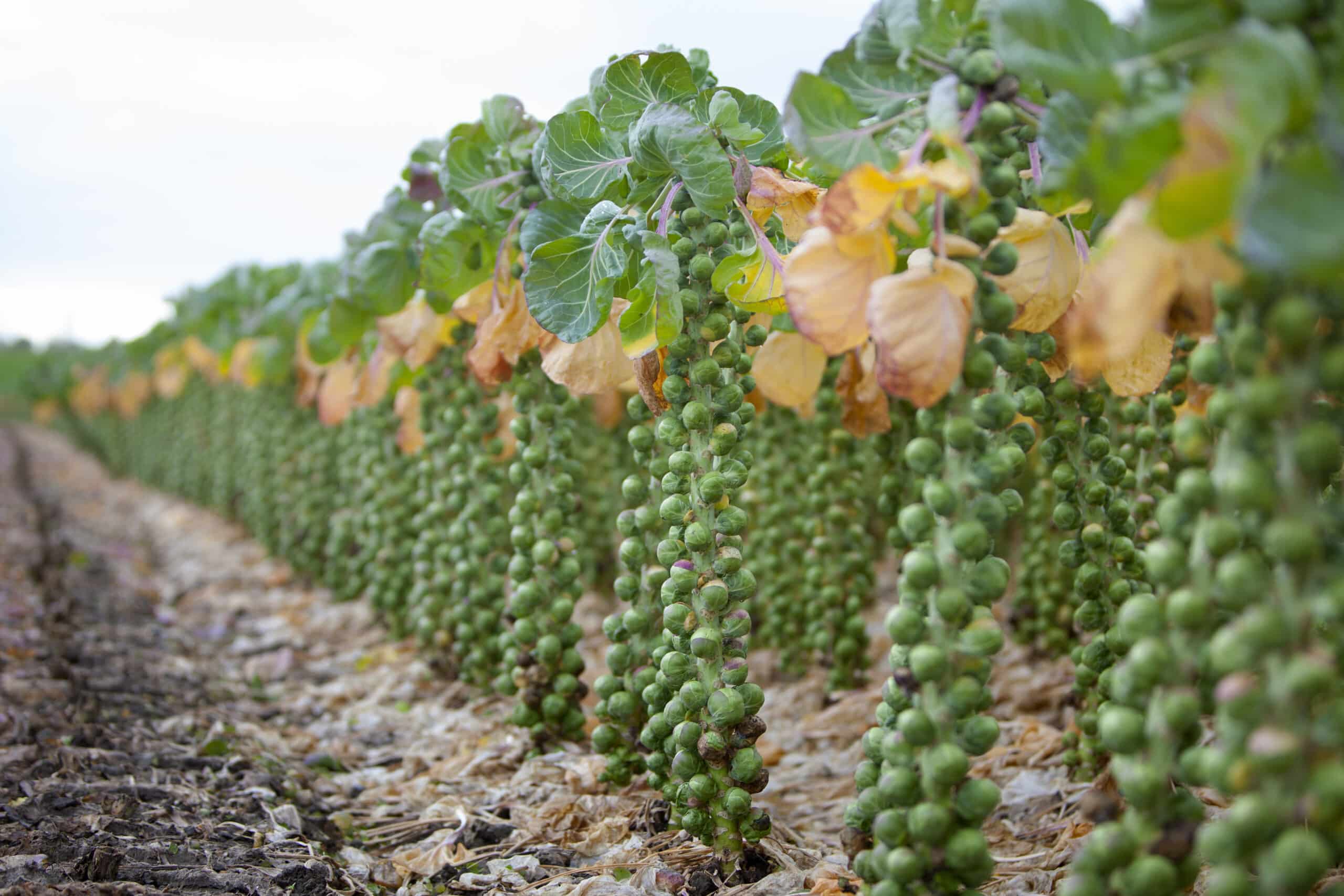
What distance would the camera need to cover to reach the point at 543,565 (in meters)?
2.45

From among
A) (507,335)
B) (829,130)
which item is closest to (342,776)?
(507,335)

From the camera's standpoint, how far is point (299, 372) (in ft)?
15.8

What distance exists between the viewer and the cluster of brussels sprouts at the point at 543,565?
247 cm

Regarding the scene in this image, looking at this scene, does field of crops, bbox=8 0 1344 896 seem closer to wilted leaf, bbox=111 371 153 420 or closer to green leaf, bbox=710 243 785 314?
green leaf, bbox=710 243 785 314

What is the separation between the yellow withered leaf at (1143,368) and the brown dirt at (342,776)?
3.02 ft

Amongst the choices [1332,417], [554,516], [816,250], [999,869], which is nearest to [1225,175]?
[1332,417]

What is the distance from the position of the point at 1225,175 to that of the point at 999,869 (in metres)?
1.44

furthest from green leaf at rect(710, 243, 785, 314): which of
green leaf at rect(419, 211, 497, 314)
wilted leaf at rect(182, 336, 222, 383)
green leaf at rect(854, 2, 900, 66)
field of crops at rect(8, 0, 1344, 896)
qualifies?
wilted leaf at rect(182, 336, 222, 383)

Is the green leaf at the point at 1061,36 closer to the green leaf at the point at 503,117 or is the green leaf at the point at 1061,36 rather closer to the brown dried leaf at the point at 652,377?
the brown dried leaf at the point at 652,377

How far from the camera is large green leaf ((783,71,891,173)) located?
1446mm

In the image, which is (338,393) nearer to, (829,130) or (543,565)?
(543,565)

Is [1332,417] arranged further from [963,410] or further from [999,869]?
[999,869]

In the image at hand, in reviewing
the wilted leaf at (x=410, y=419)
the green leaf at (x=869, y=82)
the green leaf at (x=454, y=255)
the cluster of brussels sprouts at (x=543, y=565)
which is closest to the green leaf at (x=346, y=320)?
the wilted leaf at (x=410, y=419)

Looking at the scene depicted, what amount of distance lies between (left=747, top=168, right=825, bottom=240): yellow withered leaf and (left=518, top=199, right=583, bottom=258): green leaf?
1.30ft
